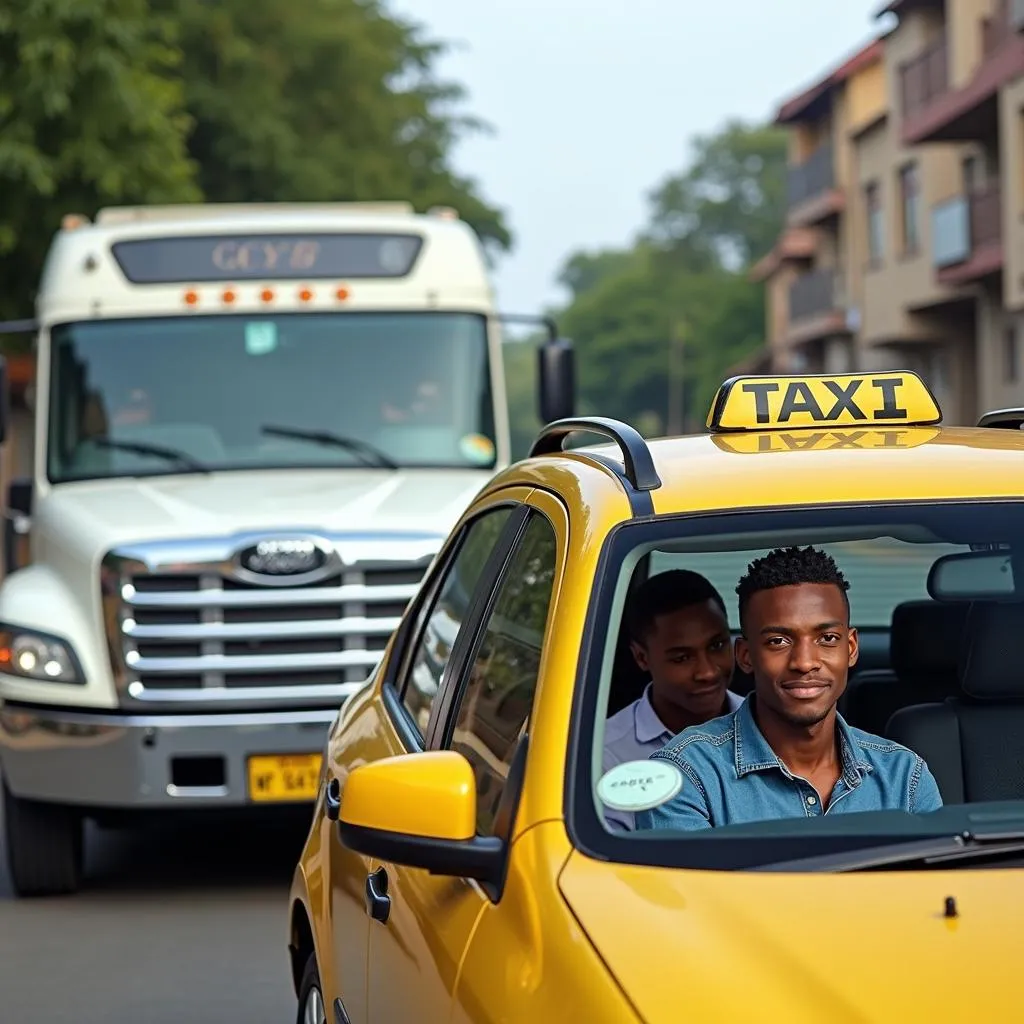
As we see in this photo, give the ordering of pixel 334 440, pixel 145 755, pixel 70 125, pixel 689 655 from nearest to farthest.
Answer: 1. pixel 689 655
2. pixel 145 755
3. pixel 334 440
4. pixel 70 125

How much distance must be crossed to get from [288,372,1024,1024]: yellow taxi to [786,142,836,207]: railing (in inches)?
2428

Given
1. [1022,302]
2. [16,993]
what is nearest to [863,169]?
[1022,302]

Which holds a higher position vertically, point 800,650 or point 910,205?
point 910,205

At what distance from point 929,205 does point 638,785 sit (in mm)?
44726

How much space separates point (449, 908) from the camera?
11.1ft

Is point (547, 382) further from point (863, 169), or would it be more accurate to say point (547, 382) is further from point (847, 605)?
point (863, 169)

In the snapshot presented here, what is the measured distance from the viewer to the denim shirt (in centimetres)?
377

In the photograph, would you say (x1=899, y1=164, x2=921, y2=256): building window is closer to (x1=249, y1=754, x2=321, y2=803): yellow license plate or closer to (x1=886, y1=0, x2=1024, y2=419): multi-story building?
(x1=886, y1=0, x2=1024, y2=419): multi-story building

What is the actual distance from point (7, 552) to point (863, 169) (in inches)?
1851

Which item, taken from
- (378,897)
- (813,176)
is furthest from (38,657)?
(813,176)

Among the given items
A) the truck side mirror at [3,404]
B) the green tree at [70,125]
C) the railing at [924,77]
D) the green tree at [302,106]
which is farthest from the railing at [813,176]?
the truck side mirror at [3,404]

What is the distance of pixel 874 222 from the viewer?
5556 cm

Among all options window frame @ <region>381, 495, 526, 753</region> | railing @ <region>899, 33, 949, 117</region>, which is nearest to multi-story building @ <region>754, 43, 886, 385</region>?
railing @ <region>899, 33, 949, 117</region>

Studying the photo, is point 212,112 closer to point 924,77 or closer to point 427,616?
point 924,77
